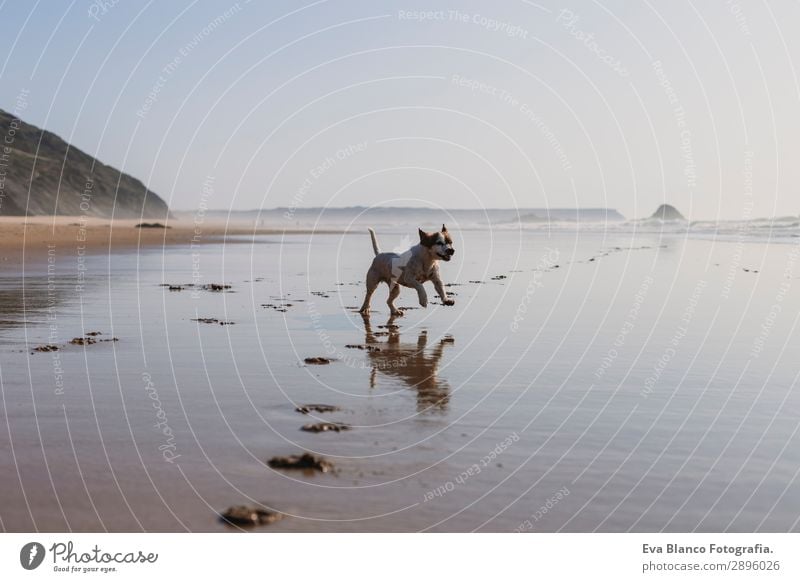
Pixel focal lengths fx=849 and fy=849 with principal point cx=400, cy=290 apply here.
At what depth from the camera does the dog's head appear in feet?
59.5

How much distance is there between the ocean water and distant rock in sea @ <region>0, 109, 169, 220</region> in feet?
212

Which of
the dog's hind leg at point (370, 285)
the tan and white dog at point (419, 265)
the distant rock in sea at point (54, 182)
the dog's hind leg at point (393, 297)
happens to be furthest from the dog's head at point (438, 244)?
the distant rock in sea at point (54, 182)

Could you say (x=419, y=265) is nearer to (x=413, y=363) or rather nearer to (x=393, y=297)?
(x=393, y=297)

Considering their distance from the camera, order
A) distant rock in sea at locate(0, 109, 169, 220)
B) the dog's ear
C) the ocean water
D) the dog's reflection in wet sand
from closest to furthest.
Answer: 1. the ocean water
2. the dog's reflection in wet sand
3. the dog's ear
4. distant rock in sea at locate(0, 109, 169, 220)

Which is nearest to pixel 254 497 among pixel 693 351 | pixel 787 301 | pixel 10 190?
pixel 693 351

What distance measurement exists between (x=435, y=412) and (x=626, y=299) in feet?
45.0

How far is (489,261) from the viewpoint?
133 ft

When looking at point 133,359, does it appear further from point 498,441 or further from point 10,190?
point 10,190

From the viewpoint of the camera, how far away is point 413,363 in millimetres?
13734

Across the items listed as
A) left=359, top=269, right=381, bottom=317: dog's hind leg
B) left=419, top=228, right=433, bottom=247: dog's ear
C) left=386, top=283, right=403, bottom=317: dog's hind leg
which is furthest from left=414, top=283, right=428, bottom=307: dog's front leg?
left=359, top=269, right=381, bottom=317: dog's hind leg
